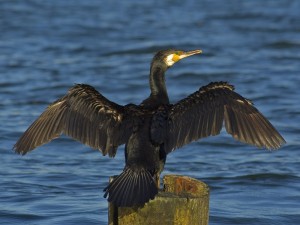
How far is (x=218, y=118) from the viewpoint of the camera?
7.43 metres

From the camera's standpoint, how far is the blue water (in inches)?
370

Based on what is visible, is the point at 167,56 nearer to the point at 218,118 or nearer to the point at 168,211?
the point at 218,118

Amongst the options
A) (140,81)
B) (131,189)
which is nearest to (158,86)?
(131,189)

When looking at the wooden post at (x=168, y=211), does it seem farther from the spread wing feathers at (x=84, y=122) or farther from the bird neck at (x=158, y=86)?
the bird neck at (x=158, y=86)

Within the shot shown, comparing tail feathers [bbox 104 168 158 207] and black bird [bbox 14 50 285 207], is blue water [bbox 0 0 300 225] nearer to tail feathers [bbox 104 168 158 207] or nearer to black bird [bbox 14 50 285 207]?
black bird [bbox 14 50 285 207]

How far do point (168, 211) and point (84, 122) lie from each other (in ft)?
4.96

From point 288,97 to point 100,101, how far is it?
7576 mm

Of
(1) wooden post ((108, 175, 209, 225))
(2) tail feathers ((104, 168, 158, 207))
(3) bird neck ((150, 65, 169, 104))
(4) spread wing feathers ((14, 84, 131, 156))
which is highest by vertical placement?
(3) bird neck ((150, 65, 169, 104))

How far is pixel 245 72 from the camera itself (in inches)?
629

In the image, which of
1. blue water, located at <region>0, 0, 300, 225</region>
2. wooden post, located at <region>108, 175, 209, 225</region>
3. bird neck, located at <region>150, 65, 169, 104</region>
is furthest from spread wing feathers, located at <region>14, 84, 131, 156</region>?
blue water, located at <region>0, 0, 300, 225</region>

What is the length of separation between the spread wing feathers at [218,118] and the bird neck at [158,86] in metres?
0.24

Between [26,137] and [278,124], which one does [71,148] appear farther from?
[26,137]

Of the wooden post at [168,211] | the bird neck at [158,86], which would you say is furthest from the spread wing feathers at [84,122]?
the wooden post at [168,211]

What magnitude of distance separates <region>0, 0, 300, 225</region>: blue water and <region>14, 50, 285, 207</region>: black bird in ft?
4.75
